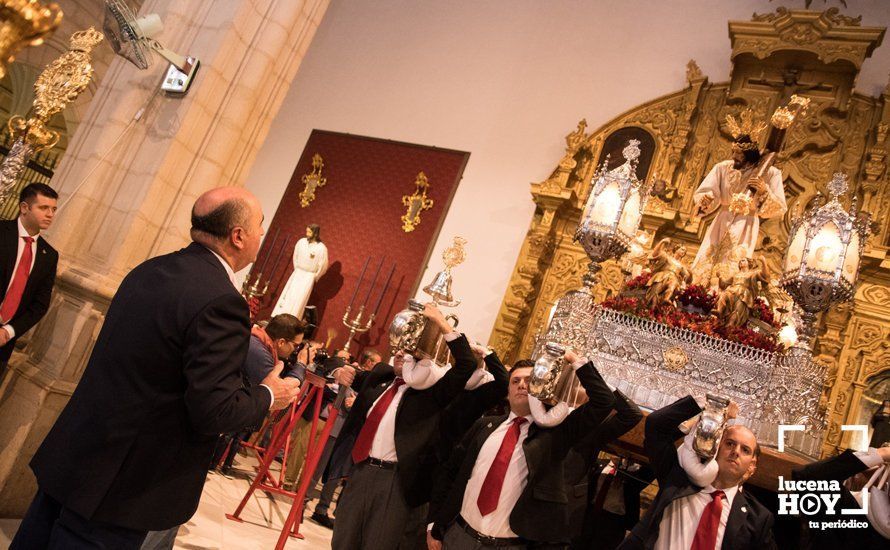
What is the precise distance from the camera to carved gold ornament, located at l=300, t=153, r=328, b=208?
10.5m

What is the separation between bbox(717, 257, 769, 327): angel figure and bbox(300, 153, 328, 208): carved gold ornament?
726cm

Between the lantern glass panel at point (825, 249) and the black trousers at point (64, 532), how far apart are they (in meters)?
4.11

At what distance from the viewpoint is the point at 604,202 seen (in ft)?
15.5

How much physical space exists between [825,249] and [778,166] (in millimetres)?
4063

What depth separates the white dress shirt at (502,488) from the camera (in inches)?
118

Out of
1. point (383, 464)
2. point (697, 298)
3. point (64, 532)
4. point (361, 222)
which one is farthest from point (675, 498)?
point (361, 222)

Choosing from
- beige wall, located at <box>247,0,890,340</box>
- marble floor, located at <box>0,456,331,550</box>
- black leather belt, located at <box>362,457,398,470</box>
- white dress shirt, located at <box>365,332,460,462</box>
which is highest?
beige wall, located at <box>247,0,890,340</box>

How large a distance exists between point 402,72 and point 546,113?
105 inches

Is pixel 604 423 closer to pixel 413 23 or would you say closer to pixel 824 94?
pixel 824 94

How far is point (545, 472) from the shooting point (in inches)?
121

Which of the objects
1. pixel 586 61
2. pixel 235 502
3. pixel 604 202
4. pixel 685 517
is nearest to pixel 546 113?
pixel 586 61

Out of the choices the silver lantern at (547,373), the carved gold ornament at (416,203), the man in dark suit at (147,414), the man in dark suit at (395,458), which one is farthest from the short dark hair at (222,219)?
the carved gold ornament at (416,203)
